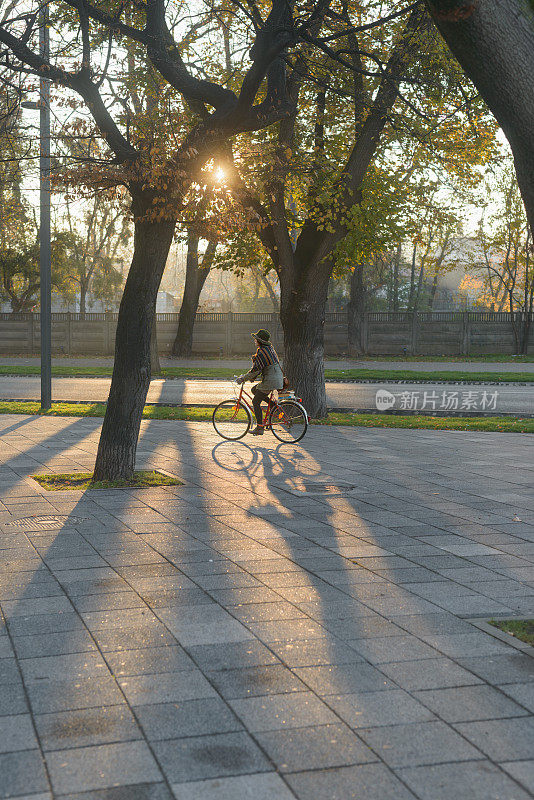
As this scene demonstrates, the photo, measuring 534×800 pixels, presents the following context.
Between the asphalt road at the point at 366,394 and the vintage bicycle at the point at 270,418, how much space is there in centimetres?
542

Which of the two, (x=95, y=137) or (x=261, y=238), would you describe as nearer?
(x=95, y=137)

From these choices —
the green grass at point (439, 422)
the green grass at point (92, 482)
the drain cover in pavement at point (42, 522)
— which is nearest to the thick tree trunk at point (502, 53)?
the drain cover in pavement at point (42, 522)

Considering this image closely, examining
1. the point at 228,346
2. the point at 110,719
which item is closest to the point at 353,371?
the point at 228,346

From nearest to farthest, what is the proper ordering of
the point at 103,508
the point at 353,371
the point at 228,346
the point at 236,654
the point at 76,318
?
the point at 236,654, the point at 103,508, the point at 353,371, the point at 228,346, the point at 76,318

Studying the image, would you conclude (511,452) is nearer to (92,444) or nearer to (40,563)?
(92,444)

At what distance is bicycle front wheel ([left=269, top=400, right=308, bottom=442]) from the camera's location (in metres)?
13.3

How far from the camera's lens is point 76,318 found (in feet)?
145

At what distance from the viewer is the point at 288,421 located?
13.6 metres

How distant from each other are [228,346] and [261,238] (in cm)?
2433

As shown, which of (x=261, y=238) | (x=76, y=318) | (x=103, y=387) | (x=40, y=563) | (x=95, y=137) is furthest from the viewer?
(x=76, y=318)

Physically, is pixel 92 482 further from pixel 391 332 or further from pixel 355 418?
pixel 391 332

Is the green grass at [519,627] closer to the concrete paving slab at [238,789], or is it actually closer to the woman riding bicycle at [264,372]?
the concrete paving slab at [238,789]

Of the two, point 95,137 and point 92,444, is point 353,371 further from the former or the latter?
point 95,137

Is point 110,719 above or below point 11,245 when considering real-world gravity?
below
